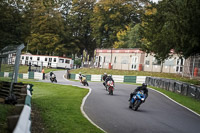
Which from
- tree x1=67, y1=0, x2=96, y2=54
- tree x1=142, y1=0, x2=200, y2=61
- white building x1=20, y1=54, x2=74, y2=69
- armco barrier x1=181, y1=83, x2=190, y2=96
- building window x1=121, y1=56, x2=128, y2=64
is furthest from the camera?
tree x1=67, y1=0, x2=96, y2=54

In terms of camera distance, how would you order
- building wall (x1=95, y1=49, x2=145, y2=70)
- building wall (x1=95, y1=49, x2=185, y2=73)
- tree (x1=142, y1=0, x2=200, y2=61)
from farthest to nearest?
building wall (x1=95, y1=49, x2=145, y2=70) → building wall (x1=95, y1=49, x2=185, y2=73) → tree (x1=142, y1=0, x2=200, y2=61)

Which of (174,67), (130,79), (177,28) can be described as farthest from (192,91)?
(174,67)

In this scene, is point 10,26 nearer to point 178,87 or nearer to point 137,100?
point 137,100

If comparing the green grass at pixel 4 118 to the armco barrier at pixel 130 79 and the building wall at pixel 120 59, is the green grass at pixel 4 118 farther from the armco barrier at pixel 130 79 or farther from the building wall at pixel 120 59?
the building wall at pixel 120 59

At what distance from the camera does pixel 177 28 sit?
21.2 m

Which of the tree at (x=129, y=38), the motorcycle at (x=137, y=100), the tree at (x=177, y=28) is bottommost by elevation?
the motorcycle at (x=137, y=100)

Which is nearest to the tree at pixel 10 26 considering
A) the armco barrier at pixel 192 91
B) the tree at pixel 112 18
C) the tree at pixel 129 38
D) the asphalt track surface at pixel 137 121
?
the asphalt track surface at pixel 137 121

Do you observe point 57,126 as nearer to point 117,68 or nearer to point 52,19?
point 117,68

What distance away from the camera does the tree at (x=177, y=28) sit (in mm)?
→ 20609

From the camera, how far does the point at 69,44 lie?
237 feet

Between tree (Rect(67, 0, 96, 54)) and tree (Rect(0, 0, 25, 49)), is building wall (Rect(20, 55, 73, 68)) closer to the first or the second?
tree (Rect(67, 0, 96, 54))

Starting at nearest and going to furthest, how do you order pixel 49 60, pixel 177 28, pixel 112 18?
pixel 177 28 → pixel 49 60 → pixel 112 18

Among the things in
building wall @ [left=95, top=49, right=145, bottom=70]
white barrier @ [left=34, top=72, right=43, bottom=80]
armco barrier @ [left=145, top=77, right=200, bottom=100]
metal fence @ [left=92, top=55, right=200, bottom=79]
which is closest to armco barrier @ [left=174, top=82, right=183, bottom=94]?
armco barrier @ [left=145, top=77, right=200, bottom=100]

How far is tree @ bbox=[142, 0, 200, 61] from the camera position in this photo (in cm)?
2061
